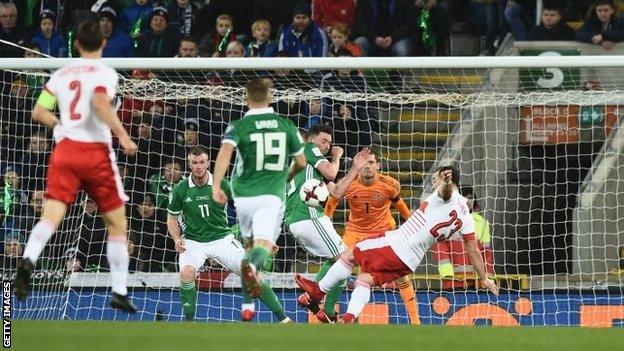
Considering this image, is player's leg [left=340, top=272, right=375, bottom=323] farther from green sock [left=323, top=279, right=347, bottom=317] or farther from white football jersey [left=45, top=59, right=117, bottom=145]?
white football jersey [left=45, top=59, right=117, bottom=145]

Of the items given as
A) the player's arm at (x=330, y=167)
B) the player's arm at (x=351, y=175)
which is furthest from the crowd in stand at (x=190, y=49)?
the player's arm at (x=330, y=167)

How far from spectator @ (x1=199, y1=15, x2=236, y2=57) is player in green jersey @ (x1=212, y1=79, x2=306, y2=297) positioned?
23.1 ft

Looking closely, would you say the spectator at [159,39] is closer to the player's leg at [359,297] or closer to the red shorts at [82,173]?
the player's leg at [359,297]

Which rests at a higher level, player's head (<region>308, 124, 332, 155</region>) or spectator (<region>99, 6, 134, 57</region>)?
spectator (<region>99, 6, 134, 57</region>)

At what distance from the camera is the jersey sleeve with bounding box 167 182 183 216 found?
15.1 m

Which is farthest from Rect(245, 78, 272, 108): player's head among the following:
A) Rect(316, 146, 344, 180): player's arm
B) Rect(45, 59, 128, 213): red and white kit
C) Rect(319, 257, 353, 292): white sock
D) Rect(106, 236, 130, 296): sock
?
Rect(319, 257, 353, 292): white sock

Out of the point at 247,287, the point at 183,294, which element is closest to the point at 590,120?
the point at 183,294

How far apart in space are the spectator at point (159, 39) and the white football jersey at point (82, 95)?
27.0ft

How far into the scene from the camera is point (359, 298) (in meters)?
13.8

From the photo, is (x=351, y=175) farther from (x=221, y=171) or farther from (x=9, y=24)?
(x=9, y=24)

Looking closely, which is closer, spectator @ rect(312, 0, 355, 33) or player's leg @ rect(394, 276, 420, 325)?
player's leg @ rect(394, 276, 420, 325)

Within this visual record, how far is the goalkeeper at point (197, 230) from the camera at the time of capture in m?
15.0

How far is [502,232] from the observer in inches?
693

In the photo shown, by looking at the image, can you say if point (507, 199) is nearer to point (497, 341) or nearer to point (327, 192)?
point (327, 192)
